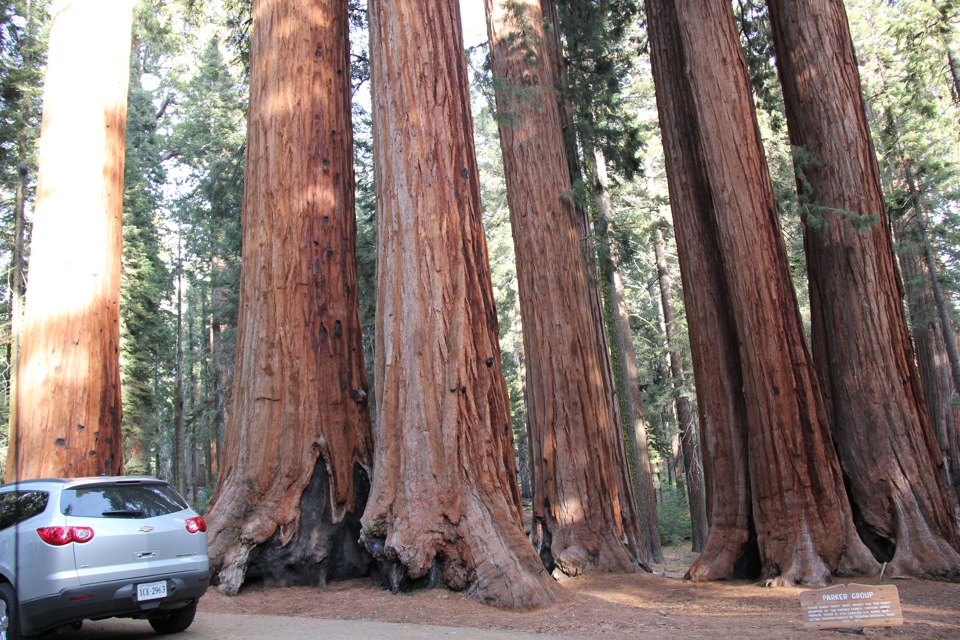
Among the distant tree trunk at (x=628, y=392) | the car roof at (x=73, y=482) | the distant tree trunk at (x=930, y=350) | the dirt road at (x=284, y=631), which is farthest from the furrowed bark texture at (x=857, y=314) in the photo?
the distant tree trunk at (x=930, y=350)

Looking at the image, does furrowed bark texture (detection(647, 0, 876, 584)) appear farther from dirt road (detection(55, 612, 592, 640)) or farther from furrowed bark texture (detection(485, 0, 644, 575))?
dirt road (detection(55, 612, 592, 640))

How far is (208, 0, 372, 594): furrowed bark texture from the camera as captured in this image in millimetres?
8352

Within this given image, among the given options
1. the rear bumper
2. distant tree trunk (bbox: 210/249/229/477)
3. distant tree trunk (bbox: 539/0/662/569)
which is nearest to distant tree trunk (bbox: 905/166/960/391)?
distant tree trunk (bbox: 539/0/662/569)

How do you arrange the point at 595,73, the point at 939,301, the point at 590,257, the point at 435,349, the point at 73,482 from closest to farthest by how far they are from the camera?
the point at 73,482 → the point at 435,349 → the point at 590,257 → the point at 595,73 → the point at 939,301

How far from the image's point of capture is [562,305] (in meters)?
11.3

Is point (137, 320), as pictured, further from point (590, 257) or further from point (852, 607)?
point (852, 607)

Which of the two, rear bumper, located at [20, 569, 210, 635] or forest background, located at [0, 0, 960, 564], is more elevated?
forest background, located at [0, 0, 960, 564]

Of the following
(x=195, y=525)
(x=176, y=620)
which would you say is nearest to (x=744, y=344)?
(x=195, y=525)

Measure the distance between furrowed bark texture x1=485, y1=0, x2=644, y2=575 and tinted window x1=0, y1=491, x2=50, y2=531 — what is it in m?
6.70

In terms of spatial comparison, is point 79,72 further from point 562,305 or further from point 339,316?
point 562,305

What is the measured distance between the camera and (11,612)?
535 cm

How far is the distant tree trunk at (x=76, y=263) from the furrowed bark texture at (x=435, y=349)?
3.31 meters

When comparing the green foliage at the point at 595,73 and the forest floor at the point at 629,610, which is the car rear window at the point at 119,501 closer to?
the forest floor at the point at 629,610

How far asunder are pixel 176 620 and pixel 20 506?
1581 mm
